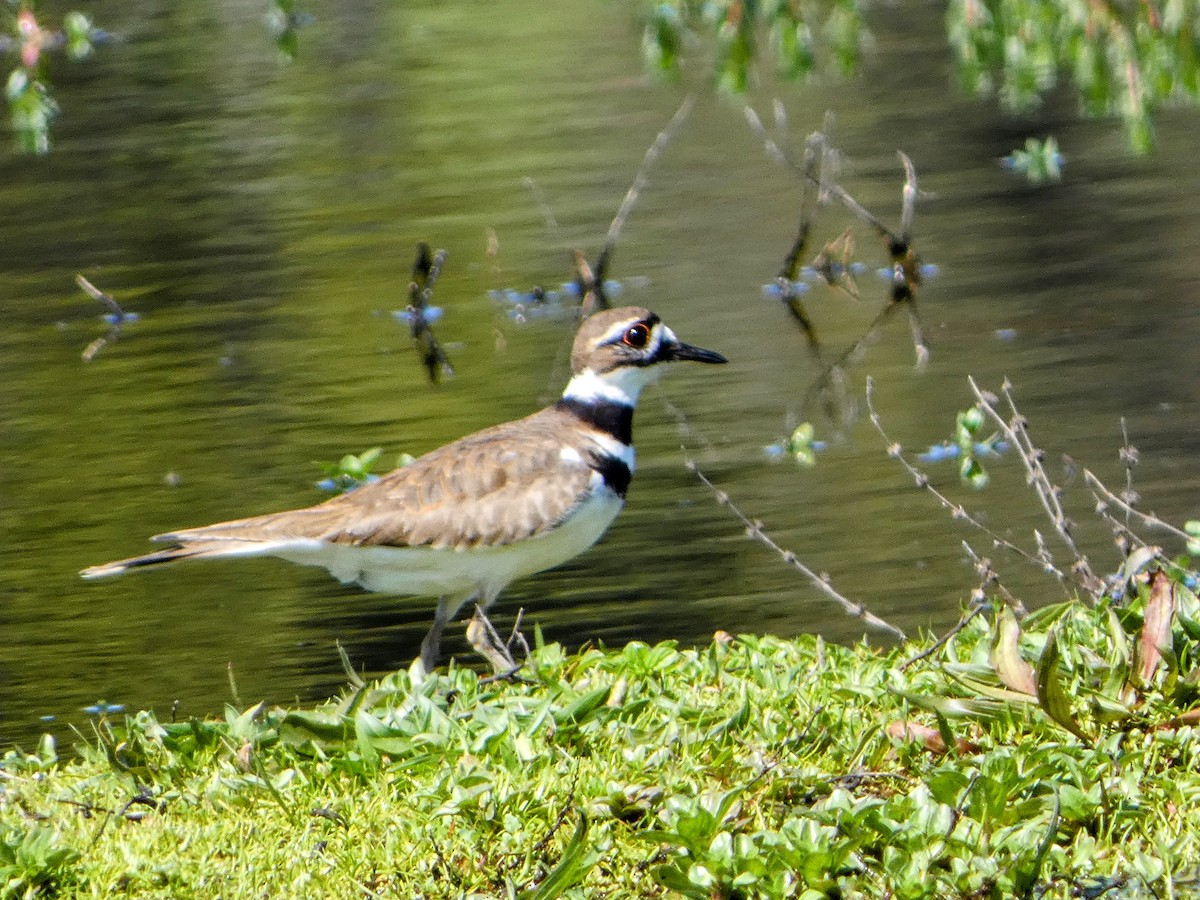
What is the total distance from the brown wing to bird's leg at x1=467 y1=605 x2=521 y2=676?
12.7 inches

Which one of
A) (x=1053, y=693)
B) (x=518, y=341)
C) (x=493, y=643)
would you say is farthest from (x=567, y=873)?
(x=518, y=341)

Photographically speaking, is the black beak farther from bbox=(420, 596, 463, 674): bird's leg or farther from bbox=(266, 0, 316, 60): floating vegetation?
bbox=(266, 0, 316, 60): floating vegetation

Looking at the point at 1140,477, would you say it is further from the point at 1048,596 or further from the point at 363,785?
the point at 363,785

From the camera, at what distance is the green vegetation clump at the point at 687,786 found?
5055 mm

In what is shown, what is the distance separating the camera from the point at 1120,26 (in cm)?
607

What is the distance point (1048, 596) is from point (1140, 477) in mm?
1542

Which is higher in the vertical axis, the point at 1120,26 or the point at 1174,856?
the point at 1120,26

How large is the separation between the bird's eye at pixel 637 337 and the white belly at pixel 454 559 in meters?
0.91

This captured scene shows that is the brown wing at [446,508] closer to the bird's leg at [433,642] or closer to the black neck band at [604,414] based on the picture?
the bird's leg at [433,642]

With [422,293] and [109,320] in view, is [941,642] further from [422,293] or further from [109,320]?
[109,320]

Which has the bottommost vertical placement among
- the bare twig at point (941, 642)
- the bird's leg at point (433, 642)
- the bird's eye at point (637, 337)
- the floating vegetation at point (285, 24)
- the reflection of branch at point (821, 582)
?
the bird's leg at point (433, 642)

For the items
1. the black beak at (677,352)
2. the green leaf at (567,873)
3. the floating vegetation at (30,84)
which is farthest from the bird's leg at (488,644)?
the floating vegetation at (30,84)

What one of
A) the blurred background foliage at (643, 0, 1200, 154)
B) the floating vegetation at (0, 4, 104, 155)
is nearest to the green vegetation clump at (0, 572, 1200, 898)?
the blurred background foliage at (643, 0, 1200, 154)

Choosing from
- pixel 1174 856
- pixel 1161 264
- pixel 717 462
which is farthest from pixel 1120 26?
pixel 1161 264
